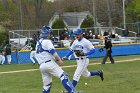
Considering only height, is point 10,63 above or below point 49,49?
below

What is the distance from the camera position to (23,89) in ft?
49.8

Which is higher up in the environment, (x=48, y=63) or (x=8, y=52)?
(x=48, y=63)

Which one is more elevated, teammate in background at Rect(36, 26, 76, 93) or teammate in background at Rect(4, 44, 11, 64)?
teammate in background at Rect(36, 26, 76, 93)

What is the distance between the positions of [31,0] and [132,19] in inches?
684

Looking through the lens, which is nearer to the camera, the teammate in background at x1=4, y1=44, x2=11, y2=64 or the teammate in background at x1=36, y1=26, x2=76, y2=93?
the teammate in background at x1=36, y1=26, x2=76, y2=93

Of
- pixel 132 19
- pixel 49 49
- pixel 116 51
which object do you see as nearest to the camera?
pixel 49 49

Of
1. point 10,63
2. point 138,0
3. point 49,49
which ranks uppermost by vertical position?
point 138,0

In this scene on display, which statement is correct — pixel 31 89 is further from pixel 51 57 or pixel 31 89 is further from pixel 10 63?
pixel 10 63

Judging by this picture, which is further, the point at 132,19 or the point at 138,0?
the point at 132,19

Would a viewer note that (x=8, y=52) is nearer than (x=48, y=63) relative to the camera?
No

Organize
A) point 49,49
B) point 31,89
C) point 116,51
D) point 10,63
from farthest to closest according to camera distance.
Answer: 1. point 116,51
2. point 10,63
3. point 31,89
4. point 49,49

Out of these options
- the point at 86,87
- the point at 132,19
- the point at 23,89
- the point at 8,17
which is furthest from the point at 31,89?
the point at 132,19

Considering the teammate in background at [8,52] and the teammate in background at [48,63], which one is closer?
the teammate in background at [48,63]

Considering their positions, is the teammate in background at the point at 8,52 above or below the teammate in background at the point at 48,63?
below
